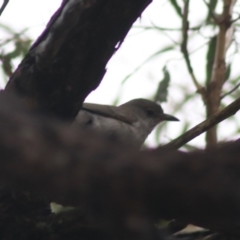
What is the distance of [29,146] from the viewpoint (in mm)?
701

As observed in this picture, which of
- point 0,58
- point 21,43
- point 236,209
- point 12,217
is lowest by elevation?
point 236,209

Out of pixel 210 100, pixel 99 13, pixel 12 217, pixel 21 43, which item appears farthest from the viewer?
pixel 21 43

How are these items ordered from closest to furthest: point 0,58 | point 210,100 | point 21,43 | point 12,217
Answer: point 12,217 < point 0,58 < point 210,100 < point 21,43

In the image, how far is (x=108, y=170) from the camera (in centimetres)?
72

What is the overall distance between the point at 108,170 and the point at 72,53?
1311 millimetres

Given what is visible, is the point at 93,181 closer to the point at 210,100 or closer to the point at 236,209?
the point at 236,209

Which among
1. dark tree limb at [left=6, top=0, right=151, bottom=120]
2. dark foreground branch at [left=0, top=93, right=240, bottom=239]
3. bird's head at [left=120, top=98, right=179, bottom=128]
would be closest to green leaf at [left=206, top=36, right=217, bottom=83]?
bird's head at [left=120, top=98, right=179, bottom=128]


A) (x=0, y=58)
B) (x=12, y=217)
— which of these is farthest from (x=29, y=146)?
(x=0, y=58)

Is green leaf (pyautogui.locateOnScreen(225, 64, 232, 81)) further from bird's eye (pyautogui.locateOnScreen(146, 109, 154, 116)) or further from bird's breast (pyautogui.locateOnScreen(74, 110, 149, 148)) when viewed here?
bird's eye (pyautogui.locateOnScreen(146, 109, 154, 116))

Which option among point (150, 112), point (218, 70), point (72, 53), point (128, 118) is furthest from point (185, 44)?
point (72, 53)

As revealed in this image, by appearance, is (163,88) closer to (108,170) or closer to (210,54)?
(210,54)

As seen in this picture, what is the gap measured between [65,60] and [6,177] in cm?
129

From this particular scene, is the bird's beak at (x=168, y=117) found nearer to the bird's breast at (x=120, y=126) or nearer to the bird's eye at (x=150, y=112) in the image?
the bird's eye at (x=150, y=112)

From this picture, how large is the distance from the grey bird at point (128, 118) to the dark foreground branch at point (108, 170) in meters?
3.50
